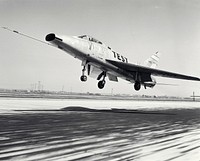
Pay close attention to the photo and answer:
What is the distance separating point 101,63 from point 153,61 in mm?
18197

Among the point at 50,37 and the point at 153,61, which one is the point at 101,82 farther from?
the point at 153,61

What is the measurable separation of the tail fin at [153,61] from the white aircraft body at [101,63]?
26.2 ft

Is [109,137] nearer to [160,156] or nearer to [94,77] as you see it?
[160,156]

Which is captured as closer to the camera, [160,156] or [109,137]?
[160,156]

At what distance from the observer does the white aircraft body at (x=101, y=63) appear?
2128cm

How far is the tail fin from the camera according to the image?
1562 inches

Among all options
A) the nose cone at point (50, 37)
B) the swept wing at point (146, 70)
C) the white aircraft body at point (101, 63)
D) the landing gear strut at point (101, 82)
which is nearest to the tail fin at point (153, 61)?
the white aircraft body at point (101, 63)

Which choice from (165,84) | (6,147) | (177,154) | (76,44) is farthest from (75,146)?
(165,84)

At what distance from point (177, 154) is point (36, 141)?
4.34m

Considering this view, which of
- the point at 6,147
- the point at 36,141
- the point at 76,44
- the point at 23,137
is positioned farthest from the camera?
the point at 76,44

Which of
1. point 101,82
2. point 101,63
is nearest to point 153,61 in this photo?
point 101,82

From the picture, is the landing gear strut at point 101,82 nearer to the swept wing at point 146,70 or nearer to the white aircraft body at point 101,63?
the white aircraft body at point 101,63

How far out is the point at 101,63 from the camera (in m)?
24.7

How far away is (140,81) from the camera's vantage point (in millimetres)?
29344
